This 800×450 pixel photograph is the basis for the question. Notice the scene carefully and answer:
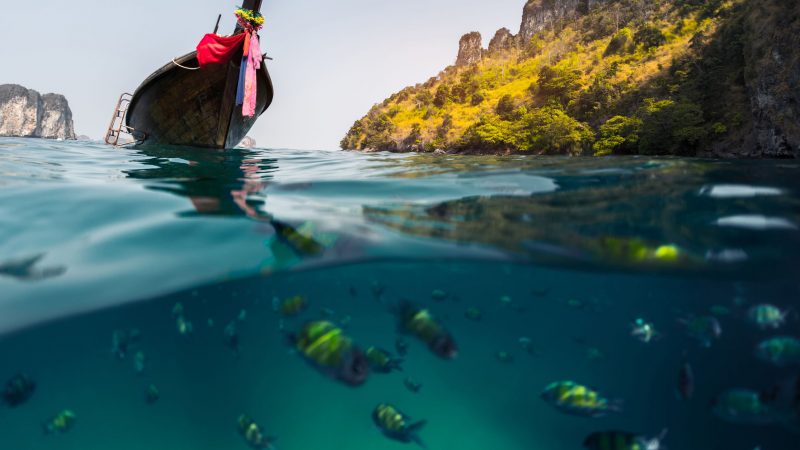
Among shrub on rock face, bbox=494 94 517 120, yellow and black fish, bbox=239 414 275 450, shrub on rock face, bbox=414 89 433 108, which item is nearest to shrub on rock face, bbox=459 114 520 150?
shrub on rock face, bbox=494 94 517 120

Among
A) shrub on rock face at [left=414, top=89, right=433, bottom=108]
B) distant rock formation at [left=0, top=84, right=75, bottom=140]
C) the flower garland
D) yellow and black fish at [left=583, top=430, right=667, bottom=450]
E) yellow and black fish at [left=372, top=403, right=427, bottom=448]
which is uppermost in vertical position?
distant rock formation at [left=0, top=84, right=75, bottom=140]

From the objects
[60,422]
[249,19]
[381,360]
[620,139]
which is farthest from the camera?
[620,139]

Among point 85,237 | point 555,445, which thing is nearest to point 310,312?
point 85,237

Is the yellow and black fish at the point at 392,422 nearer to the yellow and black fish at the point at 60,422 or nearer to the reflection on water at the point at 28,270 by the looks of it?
the yellow and black fish at the point at 60,422

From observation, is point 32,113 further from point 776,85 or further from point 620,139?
point 776,85

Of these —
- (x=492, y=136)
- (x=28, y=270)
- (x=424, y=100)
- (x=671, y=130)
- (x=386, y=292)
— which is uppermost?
(x=424, y=100)

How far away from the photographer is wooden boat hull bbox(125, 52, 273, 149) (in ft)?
43.6

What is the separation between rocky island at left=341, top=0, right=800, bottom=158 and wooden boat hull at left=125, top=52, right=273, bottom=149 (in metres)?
22.5

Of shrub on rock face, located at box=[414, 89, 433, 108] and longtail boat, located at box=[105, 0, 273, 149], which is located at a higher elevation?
shrub on rock face, located at box=[414, 89, 433, 108]

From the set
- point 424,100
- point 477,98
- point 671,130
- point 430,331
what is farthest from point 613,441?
point 424,100

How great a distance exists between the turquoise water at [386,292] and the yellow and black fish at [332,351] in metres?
0.14

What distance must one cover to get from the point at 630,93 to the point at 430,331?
38.0 metres

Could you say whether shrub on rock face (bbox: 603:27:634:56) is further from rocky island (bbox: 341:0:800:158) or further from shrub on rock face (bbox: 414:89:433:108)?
shrub on rock face (bbox: 414:89:433:108)

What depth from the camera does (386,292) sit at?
16.8 feet
